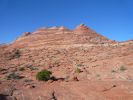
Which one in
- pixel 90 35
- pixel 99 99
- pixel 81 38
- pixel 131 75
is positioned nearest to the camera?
pixel 99 99

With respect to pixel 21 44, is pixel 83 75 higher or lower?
lower

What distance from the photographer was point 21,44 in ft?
199

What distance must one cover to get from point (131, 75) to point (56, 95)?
346 inches

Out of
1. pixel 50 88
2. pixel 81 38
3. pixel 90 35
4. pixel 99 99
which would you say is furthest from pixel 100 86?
pixel 90 35

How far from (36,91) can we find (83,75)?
7.99 meters

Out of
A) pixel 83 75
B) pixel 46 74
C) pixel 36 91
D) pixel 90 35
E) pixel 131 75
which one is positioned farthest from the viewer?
pixel 90 35

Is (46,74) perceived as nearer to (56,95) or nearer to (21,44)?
(56,95)

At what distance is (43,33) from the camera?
209 ft

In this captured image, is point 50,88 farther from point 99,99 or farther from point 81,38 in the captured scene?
point 81,38

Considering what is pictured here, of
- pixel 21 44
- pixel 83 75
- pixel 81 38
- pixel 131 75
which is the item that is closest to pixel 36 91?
pixel 83 75

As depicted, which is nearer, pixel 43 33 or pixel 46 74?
pixel 46 74

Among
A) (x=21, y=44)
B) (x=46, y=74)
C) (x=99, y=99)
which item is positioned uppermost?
(x=21, y=44)

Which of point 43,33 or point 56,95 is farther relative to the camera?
point 43,33

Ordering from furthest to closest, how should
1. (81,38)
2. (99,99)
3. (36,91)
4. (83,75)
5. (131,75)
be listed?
(81,38)
(83,75)
(131,75)
(36,91)
(99,99)
